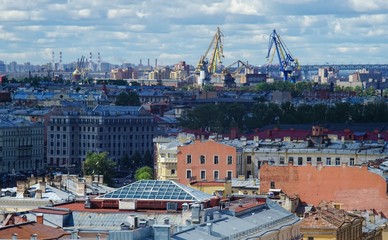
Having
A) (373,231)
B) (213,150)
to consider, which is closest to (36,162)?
(213,150)

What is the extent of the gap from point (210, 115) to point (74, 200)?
112 metres

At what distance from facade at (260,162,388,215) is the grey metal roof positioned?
1632cm

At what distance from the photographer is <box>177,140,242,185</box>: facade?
79.9m

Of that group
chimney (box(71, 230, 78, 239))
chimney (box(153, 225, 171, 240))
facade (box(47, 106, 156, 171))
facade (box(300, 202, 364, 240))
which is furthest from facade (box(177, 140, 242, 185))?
A: facade (box(47, 106, 156, 171))

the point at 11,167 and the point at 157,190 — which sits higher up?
the point at 157,190

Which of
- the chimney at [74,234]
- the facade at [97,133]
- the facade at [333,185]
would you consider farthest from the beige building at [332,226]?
the facade at [97,133]

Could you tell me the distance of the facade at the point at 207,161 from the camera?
79.9 m

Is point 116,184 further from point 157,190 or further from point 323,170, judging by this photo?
point 157,190

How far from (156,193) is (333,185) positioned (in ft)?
60.9

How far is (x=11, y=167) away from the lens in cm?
13488

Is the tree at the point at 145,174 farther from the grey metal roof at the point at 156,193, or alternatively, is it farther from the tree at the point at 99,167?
the grey metal roof at the point at 156,193

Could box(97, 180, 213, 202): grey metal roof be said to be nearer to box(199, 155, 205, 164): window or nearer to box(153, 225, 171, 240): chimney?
box(153, 225, 171, 240): chimney

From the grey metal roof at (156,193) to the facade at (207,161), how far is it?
29.9 m

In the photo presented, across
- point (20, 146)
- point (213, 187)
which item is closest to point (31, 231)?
point (213, 187)
